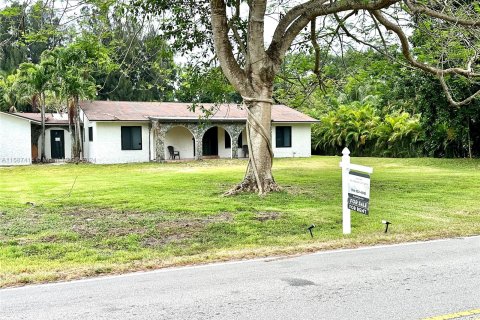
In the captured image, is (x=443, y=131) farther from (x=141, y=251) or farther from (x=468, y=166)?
(x=141, y=251)

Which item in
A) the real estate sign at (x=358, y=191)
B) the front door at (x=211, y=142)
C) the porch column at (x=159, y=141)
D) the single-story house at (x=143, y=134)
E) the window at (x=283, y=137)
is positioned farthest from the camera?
the front door at (x=211, y=142)

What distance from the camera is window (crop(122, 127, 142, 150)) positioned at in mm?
28016

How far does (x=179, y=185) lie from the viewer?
15391mm

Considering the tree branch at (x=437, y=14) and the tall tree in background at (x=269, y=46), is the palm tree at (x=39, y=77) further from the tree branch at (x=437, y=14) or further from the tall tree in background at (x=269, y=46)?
the tree branch at (x=437, y=14)

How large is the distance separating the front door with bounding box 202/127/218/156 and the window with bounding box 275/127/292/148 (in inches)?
154

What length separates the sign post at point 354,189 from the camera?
791 centimetres

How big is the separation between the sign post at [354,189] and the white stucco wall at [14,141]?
23659 mm

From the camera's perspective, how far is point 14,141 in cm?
2748

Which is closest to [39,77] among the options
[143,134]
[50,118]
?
[50,118]

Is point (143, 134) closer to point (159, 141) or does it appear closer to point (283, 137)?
point (159, 141)

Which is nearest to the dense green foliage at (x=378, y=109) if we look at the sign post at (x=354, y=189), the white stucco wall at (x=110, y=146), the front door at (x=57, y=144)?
the sign post at (x=354, y=189)

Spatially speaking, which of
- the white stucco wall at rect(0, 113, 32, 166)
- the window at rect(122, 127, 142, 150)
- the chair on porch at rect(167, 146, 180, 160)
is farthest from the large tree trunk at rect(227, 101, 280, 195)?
the white stucco wall at rect(0, 113, 32, 166)

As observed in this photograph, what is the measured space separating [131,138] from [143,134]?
0.73m

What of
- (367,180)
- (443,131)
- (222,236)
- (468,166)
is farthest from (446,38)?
(443,131)
